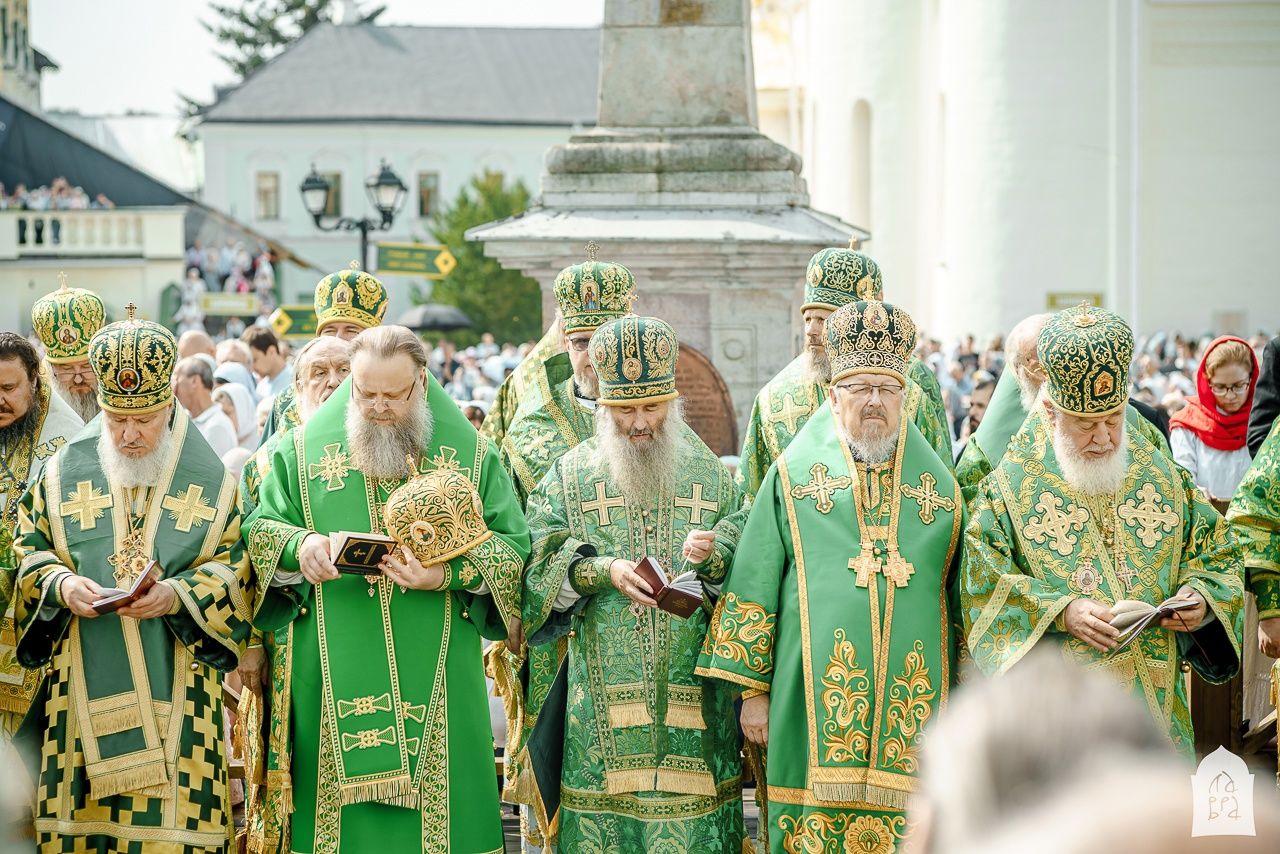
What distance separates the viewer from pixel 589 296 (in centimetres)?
645

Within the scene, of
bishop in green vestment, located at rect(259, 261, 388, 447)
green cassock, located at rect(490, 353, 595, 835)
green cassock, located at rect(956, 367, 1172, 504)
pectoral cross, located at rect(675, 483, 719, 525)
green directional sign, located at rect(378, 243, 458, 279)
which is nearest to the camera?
pectoral cross, located at rect(675, 483, 719, 525)

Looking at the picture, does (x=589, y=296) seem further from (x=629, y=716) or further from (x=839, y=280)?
(x=629, y=716)

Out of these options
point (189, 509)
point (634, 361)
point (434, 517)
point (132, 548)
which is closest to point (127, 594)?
point (132, 548)

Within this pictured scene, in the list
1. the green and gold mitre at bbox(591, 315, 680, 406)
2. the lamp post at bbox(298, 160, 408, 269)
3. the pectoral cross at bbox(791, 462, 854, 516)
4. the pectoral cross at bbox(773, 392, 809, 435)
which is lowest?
the pectoral cross at bbox(791, 462, 854, 516)

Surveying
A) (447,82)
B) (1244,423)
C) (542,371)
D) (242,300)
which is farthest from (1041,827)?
(447,82)

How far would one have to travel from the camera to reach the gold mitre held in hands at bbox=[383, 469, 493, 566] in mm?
5242

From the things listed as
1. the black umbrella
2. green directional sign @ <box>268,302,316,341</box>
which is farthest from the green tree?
green directional sign @ <box>268,302,316,341</box>

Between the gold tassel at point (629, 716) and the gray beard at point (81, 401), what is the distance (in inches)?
95.5

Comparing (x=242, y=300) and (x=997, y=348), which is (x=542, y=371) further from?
(x=242, y=300)

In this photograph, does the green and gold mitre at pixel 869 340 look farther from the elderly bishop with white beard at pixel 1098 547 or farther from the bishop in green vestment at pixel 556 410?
the bishop in green vestment at pixel 556 410

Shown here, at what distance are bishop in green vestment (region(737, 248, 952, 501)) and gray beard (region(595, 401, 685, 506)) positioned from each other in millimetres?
669

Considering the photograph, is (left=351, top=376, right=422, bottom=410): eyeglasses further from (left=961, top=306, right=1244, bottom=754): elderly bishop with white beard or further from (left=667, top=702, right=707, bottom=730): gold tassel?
(left=961, top=306, right=1244, bottom=754): elderly bishop with white beard

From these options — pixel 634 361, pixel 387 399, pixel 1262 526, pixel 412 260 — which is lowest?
pixel 1262 526

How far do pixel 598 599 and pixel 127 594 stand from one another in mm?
1398
